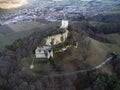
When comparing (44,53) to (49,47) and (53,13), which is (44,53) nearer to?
(49,47)

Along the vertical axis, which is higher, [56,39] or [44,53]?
[56,39]

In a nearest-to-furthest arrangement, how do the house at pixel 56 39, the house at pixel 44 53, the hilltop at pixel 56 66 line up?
the hilltop at pixel 56 66, the house at pixel 44 53, the house at pixel 56 39

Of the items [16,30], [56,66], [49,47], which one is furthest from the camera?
[16,30]

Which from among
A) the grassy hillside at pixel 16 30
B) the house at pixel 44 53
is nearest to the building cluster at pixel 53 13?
the grassy hillside at pixel 16 30

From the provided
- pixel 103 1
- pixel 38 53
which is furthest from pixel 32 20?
pixel 38 53

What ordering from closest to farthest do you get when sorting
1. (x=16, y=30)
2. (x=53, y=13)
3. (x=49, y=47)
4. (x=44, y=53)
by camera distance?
(x=44, y=53) → (x=49, y=47) → (x=16, y=30) → (x=53, y=13)

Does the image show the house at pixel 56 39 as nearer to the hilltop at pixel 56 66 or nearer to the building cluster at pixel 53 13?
the hilltop at pixel 56 66

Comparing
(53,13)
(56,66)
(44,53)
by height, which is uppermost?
(44,53)

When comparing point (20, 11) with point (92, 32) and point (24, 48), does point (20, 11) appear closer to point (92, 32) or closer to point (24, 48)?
point (92, 32)

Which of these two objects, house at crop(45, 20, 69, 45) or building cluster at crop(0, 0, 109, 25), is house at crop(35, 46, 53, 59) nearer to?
house at crop(45, 20, 69, 45)

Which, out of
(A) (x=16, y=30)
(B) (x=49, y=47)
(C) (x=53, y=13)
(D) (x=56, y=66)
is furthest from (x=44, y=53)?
(C) (x=53, y=13)

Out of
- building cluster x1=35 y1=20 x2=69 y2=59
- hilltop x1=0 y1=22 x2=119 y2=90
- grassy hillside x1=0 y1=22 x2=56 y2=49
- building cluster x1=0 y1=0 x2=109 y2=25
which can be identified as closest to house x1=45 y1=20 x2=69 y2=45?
building cluster x1=35 y1=20 x2=69 y2=59
